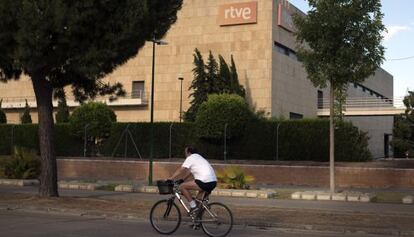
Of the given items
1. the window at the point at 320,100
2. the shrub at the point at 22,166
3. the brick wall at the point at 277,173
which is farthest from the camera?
the window at the point at 320,100

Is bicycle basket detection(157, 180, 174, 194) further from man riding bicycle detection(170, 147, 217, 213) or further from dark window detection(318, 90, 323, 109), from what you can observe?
dark window detection(318, 90, 323, 109)

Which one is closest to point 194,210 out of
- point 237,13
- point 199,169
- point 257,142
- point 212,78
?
point 199,169

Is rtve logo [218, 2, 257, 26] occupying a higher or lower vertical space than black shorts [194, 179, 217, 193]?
higher

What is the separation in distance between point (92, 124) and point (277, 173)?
617 inches

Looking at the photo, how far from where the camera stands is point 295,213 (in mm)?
16375

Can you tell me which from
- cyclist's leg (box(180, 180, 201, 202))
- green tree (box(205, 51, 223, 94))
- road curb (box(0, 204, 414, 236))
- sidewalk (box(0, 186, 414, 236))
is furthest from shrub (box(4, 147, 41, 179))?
green tree (box(205, 51, 223, 94))

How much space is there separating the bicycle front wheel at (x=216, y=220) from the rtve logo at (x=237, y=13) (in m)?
42.6

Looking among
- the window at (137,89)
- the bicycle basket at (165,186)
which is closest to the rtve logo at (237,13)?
the window at (137,89)

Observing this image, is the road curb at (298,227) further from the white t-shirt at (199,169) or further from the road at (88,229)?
the white t-shirt at (199,169)

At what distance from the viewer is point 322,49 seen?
903 inches

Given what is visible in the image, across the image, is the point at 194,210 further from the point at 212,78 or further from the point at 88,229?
the point at 212,78

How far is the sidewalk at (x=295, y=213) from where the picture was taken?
13664mm

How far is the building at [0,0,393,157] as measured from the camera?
53375 mm

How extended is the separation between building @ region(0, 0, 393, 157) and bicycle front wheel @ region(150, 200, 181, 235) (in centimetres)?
4122
